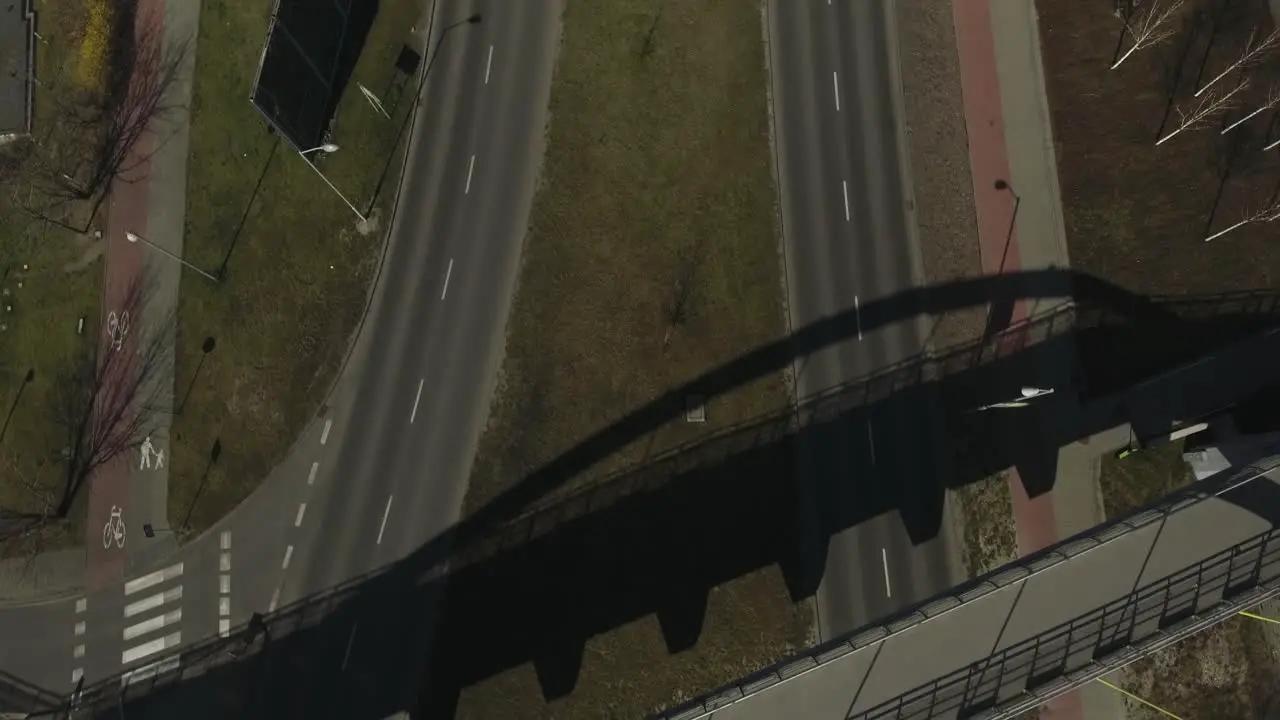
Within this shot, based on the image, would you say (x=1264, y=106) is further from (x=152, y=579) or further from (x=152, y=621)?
(x=152, y=621)

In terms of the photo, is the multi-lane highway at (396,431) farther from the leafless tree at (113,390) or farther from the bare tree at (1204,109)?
the bare tree at (1204,109)

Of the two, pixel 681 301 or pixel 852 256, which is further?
pixel 852 256

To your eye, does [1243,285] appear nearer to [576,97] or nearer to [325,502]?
[576,97]

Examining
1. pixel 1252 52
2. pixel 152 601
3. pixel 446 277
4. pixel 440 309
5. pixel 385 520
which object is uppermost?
pixel 446 277

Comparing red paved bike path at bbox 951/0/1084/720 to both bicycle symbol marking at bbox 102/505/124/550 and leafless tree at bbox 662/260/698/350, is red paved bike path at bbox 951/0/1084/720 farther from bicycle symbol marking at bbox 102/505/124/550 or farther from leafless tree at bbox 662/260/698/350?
bicycle symbol marking at bbox 102/505/124/550

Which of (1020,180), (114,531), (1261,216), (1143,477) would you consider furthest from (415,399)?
(1261,216)

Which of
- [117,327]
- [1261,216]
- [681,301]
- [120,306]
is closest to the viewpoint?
[1261,216]

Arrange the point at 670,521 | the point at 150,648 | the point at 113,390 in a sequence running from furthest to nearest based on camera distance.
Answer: the point at 113,390
the point at 150,648
the point at 670,521

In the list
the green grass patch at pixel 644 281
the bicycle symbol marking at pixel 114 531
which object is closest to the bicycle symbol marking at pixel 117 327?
the bicycle symbol marking at pixel 114 531
